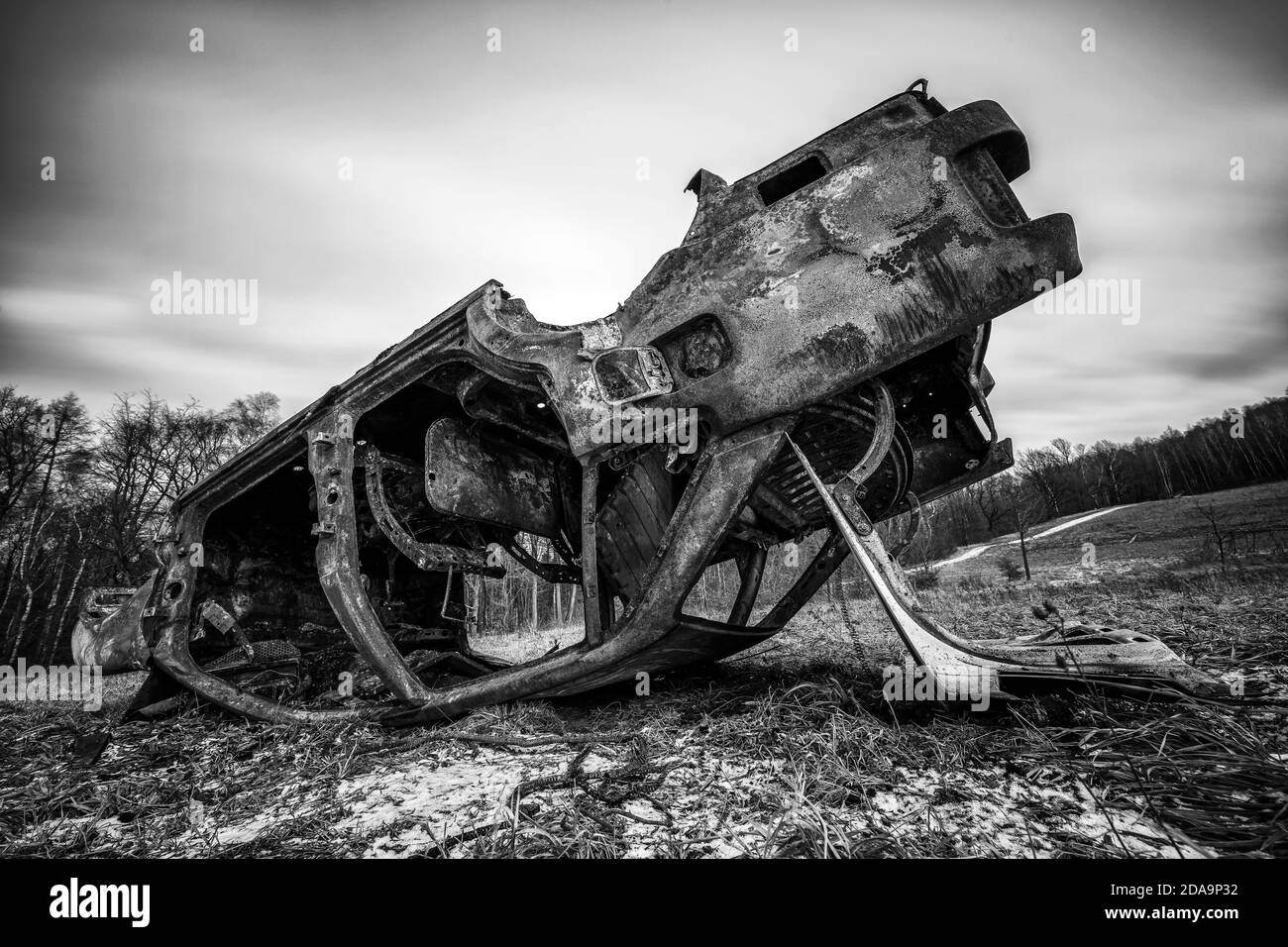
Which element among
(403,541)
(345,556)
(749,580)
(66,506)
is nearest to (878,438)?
(749,580)

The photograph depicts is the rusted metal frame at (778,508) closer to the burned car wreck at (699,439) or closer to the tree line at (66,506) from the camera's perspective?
the burned car wreck at (699,439)

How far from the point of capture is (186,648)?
12.7ft

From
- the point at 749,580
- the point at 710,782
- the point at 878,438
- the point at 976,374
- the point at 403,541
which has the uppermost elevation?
the point at 976,374

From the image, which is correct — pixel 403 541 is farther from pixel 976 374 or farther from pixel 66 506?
pixel 66 506

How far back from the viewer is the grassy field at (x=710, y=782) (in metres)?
1.45

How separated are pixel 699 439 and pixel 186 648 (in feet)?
13.0

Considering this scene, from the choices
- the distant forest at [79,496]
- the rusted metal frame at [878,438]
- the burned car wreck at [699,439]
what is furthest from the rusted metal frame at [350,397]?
the distant forest at [79,496]

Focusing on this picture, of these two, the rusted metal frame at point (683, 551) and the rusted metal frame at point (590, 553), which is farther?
the rusted metal frame at point (590, 553)

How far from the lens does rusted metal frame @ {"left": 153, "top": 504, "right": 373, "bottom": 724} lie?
3391mm

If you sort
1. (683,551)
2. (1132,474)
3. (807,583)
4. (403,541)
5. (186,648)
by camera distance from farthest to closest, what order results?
(1132,474), (186,648), (807,583), (403,541), (683,551)

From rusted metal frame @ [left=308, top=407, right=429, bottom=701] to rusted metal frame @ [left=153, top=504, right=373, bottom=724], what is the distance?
1.22 ft

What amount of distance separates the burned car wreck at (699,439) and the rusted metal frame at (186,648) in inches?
0.7

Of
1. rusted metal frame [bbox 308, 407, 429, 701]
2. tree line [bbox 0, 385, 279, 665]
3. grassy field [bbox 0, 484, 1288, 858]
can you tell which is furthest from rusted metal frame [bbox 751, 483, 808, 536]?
tree line [bbox 0, 385, 279, 665]
